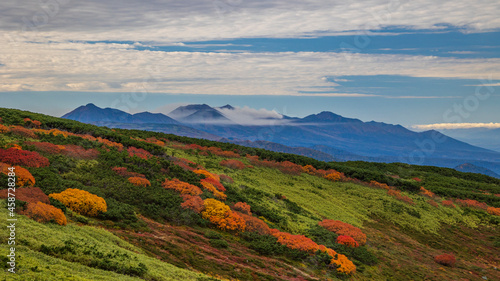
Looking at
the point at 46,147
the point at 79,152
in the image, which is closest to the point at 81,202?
the point at 79,152

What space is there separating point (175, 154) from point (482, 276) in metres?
34.9

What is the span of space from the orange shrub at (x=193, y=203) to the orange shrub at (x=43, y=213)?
32.9ft

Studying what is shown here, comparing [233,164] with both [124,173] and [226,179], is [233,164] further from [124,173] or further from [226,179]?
[124,173]

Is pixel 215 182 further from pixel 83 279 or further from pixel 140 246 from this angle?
pixel 83 279

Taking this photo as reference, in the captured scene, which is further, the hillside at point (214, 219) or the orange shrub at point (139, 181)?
the orange shrub at point (139, 181)

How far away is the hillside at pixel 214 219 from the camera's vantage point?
52.6 ft

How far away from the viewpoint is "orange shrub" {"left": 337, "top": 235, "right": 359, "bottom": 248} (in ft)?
98.1

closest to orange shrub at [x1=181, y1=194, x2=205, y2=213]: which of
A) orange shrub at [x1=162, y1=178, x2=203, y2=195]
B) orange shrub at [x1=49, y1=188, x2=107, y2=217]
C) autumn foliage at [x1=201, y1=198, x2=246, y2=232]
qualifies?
autumn foliage at [x1=201, y1=198, x2=246, y2=232]

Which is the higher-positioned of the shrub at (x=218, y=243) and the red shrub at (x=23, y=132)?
the red shrub at (x=23, y=132)

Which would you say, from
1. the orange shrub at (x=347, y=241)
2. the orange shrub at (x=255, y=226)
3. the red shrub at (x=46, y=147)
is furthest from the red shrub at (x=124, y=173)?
the orange shrub at (x=347, y=241)

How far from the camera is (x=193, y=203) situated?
26.8 m

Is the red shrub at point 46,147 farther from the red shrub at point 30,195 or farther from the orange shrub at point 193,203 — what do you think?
the orange shrub at point 193,203

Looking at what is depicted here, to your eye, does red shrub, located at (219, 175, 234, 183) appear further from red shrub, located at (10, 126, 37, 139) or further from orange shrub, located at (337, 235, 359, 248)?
red shrub, located at (10, 126, 37, 139)

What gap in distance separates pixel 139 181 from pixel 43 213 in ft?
37.2
